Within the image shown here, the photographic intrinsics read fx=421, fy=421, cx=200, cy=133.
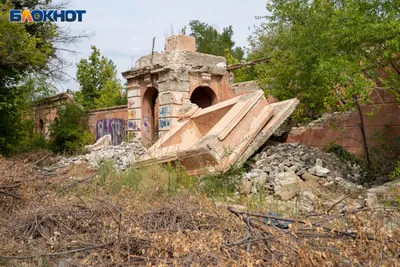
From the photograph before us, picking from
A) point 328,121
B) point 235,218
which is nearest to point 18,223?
point 235,218

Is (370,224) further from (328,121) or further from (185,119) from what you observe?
(185,119)

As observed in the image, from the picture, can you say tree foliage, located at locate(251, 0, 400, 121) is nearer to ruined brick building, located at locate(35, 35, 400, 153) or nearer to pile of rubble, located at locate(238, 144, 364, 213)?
pile of rubble, located at locate(238, 144, 364, 213)

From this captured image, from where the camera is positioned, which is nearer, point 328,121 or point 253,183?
point 253,183

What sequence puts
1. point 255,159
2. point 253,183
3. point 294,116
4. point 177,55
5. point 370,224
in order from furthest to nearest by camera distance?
point 177,55 → point 294,116 → point 255,159 → point 253,183 → point 370,224

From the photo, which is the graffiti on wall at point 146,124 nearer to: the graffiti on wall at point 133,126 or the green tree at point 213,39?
the graffiti on wall at point 133,126

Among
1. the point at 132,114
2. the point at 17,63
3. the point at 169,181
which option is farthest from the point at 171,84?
the point at 169,181

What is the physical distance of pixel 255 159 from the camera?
8.55 m

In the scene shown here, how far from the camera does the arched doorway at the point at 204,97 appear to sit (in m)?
13.9

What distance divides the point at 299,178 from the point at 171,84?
21.1ft

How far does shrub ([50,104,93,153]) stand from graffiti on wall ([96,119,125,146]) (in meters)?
0.54

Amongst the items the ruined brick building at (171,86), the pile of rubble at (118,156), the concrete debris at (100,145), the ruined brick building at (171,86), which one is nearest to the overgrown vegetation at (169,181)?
the pile of rubble at (118,156)

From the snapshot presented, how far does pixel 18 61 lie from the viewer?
1148cm

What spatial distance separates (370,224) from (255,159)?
5.62m

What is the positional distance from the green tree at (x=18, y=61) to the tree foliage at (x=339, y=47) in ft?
21.7
